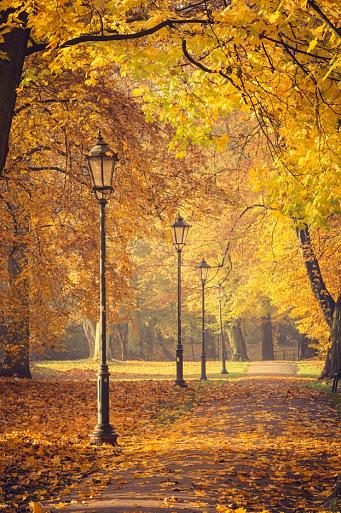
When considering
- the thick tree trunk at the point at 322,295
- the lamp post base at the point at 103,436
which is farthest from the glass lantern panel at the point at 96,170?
the thick tree trunk at the point at 322,295

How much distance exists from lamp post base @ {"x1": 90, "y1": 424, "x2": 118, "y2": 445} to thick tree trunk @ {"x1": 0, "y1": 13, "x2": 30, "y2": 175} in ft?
17.0

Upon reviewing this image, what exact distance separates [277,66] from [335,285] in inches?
748

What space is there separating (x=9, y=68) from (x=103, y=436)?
5.92m

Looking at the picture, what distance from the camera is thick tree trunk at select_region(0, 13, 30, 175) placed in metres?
8.76

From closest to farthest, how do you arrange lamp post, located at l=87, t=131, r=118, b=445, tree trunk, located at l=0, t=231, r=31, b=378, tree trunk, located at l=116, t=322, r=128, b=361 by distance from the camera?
lamp post, located at l=87, t=131, r=118, b=445, tree trunk, located at l=0, t=231, r=31, b=378, tree trunk, located at l=116, t=322, r=128, b=361

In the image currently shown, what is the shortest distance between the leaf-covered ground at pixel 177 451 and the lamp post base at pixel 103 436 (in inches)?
10.3

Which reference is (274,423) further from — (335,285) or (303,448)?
(335,285)

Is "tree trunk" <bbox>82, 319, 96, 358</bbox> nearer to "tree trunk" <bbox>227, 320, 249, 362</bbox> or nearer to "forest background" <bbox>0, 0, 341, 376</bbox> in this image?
"tree trunk" <bbox>227, 320, 249, 362</bbox>

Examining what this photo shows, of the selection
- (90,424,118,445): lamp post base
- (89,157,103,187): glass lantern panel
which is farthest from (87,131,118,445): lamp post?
(90,424,118,445): lamp post base

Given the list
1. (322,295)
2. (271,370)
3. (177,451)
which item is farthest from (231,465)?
(271,370)

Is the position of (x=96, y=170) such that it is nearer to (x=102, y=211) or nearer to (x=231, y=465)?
(x=102, y=211)

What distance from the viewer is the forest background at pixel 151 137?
29.3 ft

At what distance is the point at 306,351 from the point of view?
183 feet

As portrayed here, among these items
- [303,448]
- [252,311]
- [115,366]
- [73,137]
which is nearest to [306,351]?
[252,311]
